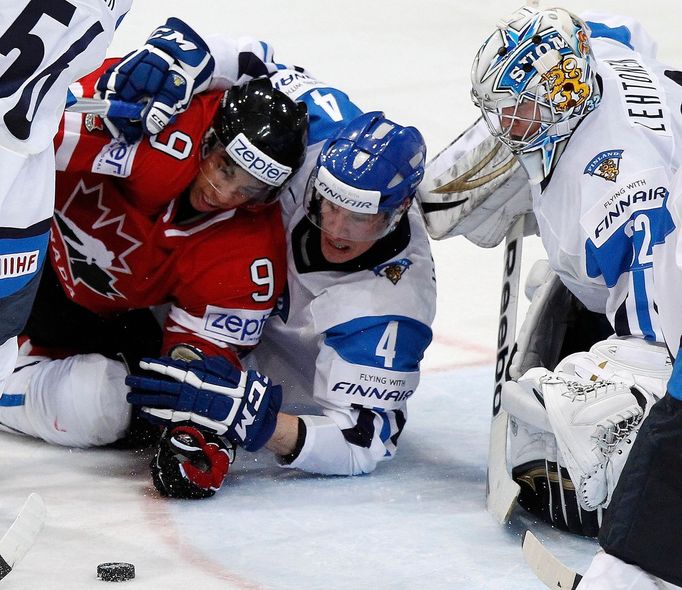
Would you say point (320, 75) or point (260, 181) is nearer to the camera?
point (260, 181)

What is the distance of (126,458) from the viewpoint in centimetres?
391

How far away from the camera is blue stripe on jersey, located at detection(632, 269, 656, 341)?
3242 mm

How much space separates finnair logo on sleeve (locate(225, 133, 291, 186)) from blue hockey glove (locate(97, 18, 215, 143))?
183mm

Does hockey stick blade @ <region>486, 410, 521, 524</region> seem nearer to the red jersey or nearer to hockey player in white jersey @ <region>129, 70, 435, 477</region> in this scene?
hockey player in white jersey @ <region>129, 70, 435, 477</region>

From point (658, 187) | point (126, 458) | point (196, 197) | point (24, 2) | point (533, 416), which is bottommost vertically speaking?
point (126, 458)

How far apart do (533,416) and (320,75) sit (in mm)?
4270

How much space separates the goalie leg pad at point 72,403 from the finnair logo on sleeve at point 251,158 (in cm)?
72

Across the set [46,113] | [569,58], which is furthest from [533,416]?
[46,113]

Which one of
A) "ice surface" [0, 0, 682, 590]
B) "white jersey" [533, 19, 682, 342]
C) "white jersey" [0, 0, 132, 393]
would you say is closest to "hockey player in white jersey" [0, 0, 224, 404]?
"white jersey" [0, 0, 132, 393]

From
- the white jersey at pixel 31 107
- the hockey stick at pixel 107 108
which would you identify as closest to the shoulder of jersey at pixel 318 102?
the hockey stick at pixel 107 108

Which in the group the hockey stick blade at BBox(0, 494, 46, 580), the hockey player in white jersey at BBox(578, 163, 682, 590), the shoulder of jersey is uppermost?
the shoulder of jersey

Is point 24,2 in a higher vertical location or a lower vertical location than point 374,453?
higher

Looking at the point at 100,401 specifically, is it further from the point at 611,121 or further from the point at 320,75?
the point at 320,75

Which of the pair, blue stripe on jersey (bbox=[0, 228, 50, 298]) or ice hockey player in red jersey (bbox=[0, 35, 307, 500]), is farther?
ice hockey player in red jersey (bbox=[0, 35, 307, 500])
